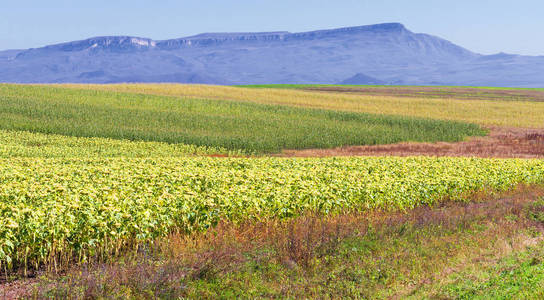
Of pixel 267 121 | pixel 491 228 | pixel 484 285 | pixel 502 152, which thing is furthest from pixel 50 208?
pixel 267 121

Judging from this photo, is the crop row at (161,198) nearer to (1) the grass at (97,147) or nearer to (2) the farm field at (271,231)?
Answer: (2) the farm field at (271,231)

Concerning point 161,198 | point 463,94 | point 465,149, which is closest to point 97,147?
point 161,198

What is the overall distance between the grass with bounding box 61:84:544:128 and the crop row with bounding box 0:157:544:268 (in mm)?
47798

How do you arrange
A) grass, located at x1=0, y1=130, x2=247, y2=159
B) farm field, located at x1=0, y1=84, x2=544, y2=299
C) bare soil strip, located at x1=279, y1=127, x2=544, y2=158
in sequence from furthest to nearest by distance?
bare soil strip, located at x1=279, y1=127, x2=544, y2=158, grass, located at x1=0, y1=130, x2=247, y2=159, farm field, located at x1=0, y1=84, x2=544, y2=299

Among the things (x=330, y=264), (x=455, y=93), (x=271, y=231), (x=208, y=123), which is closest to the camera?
(x=330, y=264)

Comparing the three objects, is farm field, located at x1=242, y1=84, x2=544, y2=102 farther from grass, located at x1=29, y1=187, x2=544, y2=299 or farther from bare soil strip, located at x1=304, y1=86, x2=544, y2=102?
grass, located at x1=29, y1=187, x2=544, y2=299

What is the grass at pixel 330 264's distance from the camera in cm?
884

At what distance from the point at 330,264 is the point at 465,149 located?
34.4 meters

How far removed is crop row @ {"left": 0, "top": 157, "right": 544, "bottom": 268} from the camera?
33.1ft

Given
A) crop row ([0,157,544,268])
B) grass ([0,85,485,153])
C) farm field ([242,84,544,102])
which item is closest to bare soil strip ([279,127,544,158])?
grass ([0,85,485,153])

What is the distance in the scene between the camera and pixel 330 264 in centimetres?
1020

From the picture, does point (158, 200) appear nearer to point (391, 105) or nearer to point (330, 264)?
point (330, 264)

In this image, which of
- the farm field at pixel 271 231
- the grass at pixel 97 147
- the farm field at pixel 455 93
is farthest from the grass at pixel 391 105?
the farm field at pixel 271 231

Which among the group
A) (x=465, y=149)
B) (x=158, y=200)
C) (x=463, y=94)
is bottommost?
(x=465, y=149)
